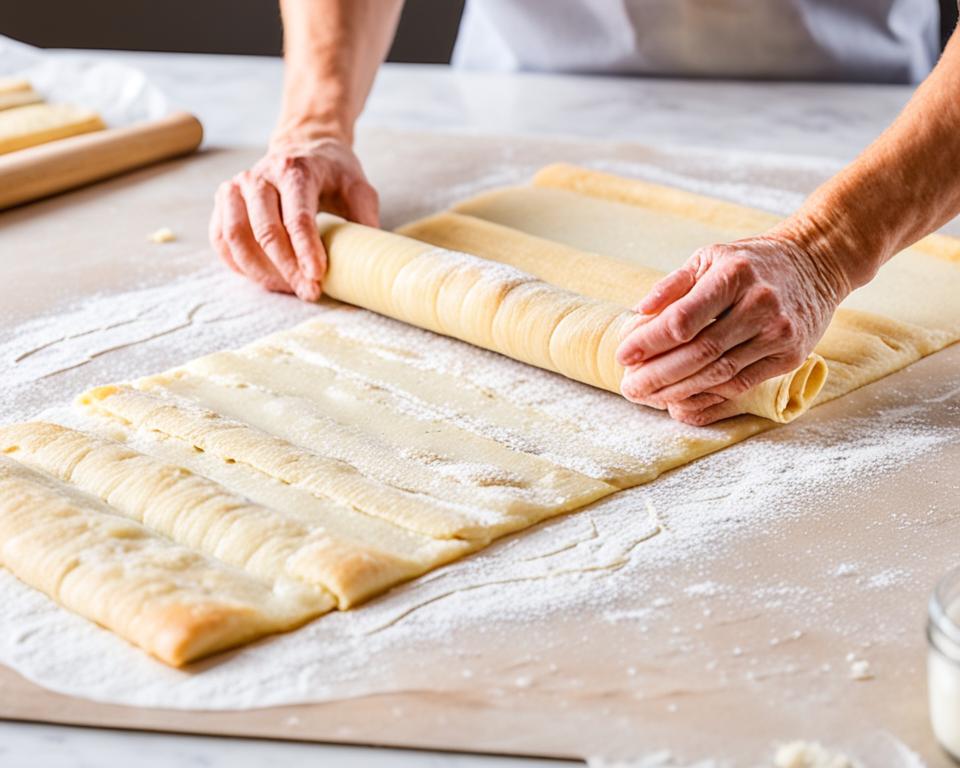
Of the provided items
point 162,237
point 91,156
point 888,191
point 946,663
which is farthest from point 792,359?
point 91,156

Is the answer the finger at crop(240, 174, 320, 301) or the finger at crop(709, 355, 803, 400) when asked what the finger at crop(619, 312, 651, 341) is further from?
the finger at crop(240, 174, 320, 301)

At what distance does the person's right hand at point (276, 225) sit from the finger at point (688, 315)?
33.6 inches

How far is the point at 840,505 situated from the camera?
76.5 inches

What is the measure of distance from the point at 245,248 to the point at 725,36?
194 centimetres

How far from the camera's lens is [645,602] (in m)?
1.71

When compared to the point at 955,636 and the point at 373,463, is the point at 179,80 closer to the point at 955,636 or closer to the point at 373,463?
the point at 373,463

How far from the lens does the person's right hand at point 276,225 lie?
2.68 m

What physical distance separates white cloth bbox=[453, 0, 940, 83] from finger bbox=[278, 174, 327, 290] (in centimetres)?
152

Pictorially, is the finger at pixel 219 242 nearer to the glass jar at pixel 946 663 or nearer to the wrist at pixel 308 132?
the wrist at pixel 308 132

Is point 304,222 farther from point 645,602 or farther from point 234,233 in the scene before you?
point 645,602

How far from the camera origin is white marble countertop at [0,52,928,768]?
12.3ft

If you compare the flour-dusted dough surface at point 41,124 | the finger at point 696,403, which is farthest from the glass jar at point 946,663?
the flour-dusted dough surface at point 41,124

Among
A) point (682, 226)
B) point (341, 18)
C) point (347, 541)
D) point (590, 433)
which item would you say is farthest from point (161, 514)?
point (341, 18)

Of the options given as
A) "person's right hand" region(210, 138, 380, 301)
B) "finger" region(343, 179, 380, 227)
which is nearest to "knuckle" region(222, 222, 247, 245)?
"person's right hand" region(210, 138, 380, 301)
